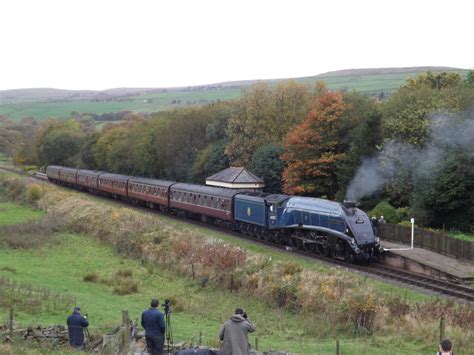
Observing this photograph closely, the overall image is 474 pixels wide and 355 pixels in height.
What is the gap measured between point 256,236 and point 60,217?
59.7 ft

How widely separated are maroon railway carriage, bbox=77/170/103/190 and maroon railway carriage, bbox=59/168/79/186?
145 centimetres

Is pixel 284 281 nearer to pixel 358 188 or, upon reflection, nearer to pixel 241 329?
pixel 241 329

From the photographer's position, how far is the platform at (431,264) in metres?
27.5

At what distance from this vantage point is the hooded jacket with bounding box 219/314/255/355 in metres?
12.2

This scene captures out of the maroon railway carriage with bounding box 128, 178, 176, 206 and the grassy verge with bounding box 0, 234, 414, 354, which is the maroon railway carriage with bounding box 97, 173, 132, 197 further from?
the grassy verge with bounding box 0, 234, 414, 354

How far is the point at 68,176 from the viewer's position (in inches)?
3199

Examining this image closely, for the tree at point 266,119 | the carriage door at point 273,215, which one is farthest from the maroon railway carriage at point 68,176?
the carriage door at point 273,215

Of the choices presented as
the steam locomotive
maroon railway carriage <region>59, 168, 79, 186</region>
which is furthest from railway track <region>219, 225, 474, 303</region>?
maroon railway carriage <region>59, 168, 79, 186</region>

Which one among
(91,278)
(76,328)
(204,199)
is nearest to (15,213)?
(204,199)

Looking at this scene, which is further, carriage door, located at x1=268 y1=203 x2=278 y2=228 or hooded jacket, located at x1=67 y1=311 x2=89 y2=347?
carriage door, located at x1=268 y1=203 x2=278 y2=228

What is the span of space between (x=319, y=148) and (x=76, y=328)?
107 feet

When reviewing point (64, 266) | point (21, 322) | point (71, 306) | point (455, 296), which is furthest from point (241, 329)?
point (64, 266)

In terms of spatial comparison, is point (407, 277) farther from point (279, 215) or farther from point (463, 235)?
point (279, 215)

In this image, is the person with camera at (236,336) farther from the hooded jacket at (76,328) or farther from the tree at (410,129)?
the tree at (410,129)
